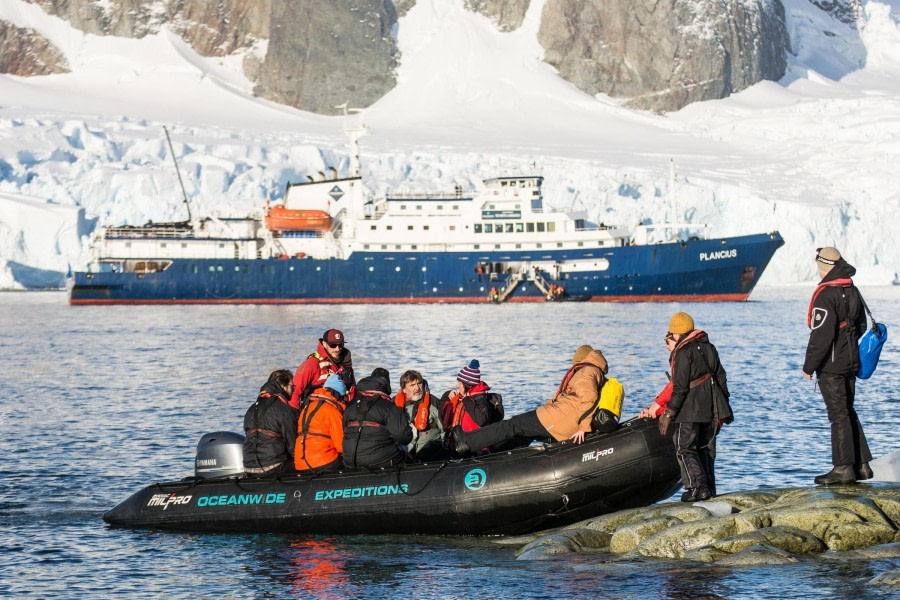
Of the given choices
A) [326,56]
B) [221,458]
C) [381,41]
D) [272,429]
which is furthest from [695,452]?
[381,41]

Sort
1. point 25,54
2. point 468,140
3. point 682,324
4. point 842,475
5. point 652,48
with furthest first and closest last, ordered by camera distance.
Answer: point 652,48 → point 25,54 → point 468,140 → point 842,475 → point 682,324

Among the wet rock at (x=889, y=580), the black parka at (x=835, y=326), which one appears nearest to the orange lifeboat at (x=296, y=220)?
the black parka at (x=835, y=326)

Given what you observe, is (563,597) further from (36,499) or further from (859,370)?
(36,499)

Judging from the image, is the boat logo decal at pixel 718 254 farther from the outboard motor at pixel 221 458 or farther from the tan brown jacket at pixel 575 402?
the tan brown jacket at pixel 575 402

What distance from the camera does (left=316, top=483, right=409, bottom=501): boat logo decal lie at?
40.4ft

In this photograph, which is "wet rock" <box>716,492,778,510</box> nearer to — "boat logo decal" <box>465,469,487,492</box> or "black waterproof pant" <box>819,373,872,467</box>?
"black waterproof pant" <box>819,373,872,467</box>

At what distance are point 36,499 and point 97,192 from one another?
63.8 metres

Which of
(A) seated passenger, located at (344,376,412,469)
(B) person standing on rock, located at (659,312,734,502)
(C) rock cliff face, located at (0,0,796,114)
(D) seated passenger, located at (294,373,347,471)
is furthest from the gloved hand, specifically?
(C) rock cliff face, located at (0,0,796,114)

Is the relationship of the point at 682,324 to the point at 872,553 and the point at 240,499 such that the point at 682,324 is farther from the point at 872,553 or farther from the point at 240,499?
the point at 240,499

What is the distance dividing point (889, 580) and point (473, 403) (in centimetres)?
453

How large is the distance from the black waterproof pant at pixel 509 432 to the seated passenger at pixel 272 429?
6.18 ft

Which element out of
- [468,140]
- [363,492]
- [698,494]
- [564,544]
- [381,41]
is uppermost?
[381,41]

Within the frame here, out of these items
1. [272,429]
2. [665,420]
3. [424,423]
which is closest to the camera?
[665,420]

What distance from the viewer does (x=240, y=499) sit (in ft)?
42.3
